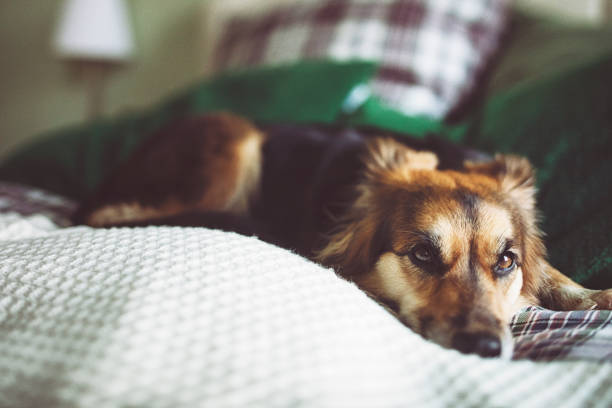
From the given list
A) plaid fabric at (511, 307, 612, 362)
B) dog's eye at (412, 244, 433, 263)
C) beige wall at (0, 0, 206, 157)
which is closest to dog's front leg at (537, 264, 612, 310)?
plaid fabric at (511, 307, 612, 362)

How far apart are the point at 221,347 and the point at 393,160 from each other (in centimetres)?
94

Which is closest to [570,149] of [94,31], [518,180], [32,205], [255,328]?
[518,180]

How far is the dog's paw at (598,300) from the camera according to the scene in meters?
1.00

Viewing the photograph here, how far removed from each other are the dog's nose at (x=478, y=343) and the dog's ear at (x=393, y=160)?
636 mm

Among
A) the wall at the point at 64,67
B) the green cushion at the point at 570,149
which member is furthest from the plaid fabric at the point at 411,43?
the wall at the point at 64,67

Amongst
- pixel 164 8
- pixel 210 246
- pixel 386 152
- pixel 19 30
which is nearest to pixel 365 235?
pixel 386 152

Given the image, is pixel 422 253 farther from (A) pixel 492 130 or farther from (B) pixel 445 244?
(A) pixel 492 130

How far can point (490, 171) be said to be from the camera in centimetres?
135

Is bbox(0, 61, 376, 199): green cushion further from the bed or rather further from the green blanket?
the bed

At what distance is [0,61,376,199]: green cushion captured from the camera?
1945 millimetres

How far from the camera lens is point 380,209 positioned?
4.33 feet

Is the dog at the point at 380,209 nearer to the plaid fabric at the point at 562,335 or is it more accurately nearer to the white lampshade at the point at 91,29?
the plaid fabric at the point at 562,335

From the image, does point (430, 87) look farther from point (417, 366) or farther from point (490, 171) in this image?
point (417, 366)

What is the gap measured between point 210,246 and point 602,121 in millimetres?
1107
